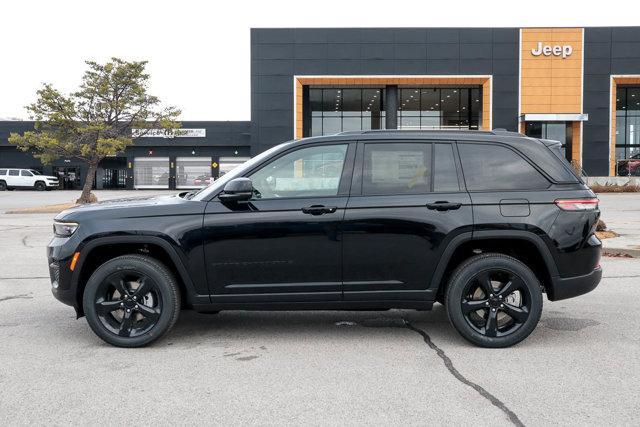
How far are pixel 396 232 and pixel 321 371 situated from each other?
1299 millimetres

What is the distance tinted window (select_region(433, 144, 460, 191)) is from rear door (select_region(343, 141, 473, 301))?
1 centimetres

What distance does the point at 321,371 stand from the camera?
445 cm

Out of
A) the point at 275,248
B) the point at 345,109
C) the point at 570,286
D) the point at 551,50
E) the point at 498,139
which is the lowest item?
the point at 570,286

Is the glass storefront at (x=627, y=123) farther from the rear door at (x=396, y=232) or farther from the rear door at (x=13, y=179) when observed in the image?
the rear door at (x=13, y=179)

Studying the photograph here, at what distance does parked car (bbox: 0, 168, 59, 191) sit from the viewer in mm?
51719

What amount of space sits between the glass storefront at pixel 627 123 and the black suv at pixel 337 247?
49.2 m

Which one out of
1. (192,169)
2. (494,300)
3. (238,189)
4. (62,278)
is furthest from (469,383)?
(192,169)

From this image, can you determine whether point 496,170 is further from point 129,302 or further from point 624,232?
point 624,232

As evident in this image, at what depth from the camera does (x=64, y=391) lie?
13.3 feet

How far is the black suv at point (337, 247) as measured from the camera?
16.3 ft

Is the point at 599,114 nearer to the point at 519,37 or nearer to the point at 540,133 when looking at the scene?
the point at 540,133

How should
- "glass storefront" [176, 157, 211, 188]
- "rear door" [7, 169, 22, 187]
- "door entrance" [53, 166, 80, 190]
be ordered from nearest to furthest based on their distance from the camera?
"rear door" [7, 169, 22, 187]
"glass storefront" [176, 157, 211, 188]
"door entrance" [53, 166, 80, 190]

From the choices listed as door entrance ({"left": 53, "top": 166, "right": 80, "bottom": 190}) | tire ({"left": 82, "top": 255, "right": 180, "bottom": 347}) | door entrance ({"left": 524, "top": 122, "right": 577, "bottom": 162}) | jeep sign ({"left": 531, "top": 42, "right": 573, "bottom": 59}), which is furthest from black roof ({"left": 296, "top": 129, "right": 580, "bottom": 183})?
door entrance ({"left": 53, "top": 166, "right": 80, "bottom": 190})

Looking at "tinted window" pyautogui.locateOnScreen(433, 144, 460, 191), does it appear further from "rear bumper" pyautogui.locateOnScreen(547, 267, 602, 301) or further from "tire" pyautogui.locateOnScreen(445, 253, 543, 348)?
"rear bumper" pyautogui.locateOnScreen(547, 267, 602, 301)
